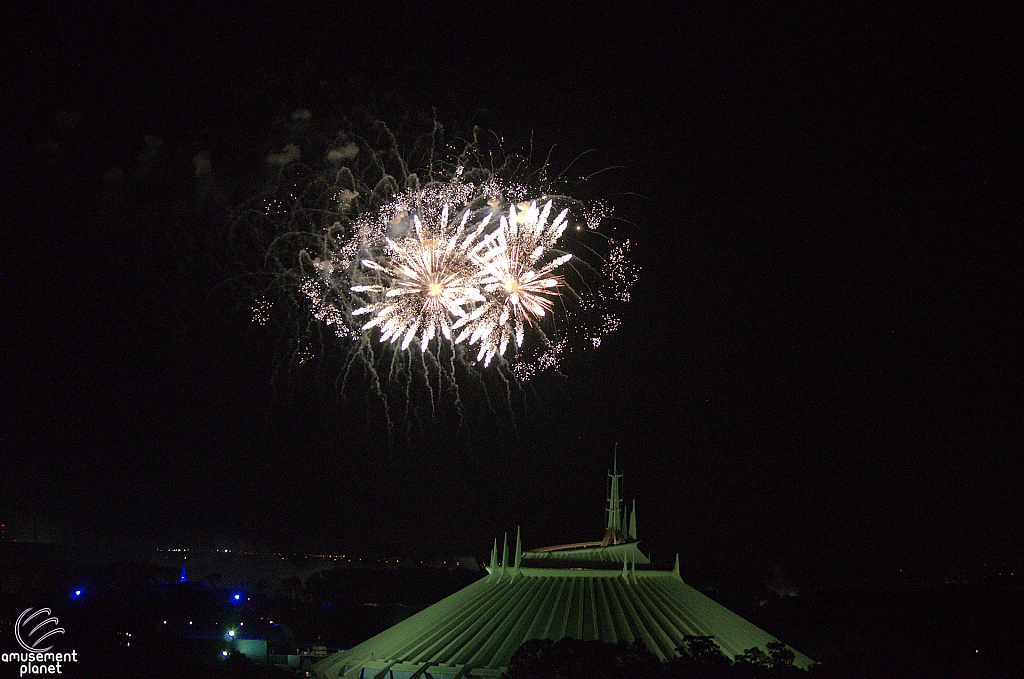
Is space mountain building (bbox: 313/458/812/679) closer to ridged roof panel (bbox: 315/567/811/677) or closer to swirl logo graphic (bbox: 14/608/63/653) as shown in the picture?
ridged roof panel (bbox: 315/567/811/677)

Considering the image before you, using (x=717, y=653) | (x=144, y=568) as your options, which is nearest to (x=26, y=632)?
(x=717, y=653)

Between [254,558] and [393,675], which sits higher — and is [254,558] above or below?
above

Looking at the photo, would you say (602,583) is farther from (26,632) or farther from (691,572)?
(691,572)
